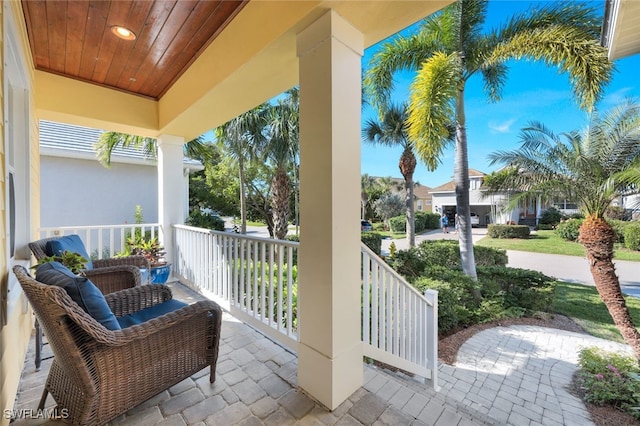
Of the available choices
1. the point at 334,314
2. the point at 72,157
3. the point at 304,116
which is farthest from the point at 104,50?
the point at 72,157

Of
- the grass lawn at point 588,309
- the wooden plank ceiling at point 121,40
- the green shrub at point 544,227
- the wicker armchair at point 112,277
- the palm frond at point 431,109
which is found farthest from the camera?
the green shrub at point 544,227

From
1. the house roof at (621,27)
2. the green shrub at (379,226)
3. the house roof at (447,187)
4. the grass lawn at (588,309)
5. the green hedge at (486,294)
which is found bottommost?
the grass lawn at (588,309)

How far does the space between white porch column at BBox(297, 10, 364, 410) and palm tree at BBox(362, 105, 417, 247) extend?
32.1 ft

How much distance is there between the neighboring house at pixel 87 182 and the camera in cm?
608

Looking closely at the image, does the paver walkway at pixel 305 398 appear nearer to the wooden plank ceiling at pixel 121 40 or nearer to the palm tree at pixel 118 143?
the wooden plank ceiling at pixel 121 40

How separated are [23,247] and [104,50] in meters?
2.13

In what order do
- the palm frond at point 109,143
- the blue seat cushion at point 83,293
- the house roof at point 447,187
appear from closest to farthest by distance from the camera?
the blue seat cushion at point 83,293 < the palm frond at point 109,143 < the house roof at point 447,187

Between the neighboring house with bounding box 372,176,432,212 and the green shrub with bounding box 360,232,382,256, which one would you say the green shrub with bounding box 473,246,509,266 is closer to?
the green shrub with bounding box 360,232,382,256

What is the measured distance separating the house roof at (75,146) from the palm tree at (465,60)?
602cm

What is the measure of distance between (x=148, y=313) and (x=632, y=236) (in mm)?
17542

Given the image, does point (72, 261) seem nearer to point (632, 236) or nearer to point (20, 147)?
point (20, 147)

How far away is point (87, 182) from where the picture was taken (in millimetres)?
6434

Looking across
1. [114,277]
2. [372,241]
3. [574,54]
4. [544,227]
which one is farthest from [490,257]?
[544,227]

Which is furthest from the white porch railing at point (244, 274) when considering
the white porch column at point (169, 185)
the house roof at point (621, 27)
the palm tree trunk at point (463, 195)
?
the palm tree trunk at point (463, 195)
